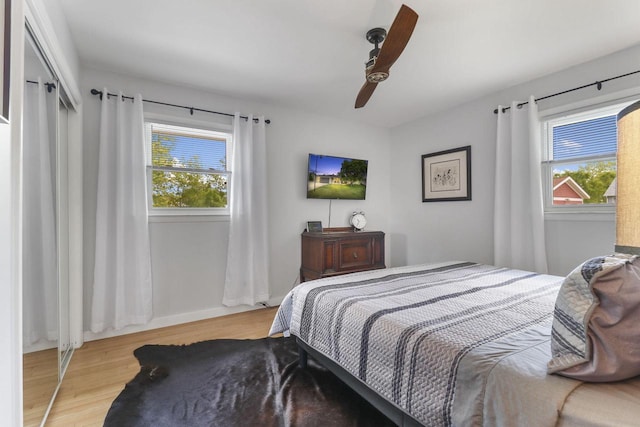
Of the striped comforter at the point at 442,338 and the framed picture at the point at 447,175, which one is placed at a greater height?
the framed picture at the point at 447,175

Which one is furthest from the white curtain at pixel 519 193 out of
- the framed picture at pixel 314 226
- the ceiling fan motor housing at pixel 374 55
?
the framed picture at pixel 314 226

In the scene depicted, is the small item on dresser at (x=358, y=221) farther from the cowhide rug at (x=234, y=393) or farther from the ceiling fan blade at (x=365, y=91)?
the cowhide rug at (x=234, y=393)

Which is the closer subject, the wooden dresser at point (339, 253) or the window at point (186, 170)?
the window at point (186, 170)

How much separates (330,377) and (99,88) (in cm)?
309

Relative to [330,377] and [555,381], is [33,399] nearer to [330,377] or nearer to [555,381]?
[330,377]

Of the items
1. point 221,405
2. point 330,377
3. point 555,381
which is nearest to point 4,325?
point 221,405

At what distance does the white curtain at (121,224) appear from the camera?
2.68 meters

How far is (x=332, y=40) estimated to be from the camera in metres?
2.29

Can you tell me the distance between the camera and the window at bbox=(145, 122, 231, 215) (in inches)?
120

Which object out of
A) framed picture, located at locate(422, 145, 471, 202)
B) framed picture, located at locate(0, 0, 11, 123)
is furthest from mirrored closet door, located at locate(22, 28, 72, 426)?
framed picture, located at locate(422, 145, 471, 202)

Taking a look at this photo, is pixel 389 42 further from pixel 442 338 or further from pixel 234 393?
pixel 234 393

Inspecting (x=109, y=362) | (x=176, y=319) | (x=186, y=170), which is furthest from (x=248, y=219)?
(x=109, y=362)

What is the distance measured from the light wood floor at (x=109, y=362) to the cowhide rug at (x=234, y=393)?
93 mm

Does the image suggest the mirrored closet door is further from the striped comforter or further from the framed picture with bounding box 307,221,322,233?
the framed picture with bounding box 307,221,322,233
